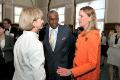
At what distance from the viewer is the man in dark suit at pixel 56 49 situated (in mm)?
3318

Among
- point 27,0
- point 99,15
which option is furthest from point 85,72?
point 27,0

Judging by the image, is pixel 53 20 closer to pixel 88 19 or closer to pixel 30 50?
pixel 88 19

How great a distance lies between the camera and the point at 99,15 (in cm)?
1360

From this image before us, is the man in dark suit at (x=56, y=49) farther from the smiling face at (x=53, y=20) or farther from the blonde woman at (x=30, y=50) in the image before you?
the blonde woman at (x=30, y=50)

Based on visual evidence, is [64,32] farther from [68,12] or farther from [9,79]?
[68,12]

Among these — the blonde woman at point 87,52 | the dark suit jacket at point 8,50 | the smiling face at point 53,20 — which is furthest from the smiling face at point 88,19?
the dark suit jacket at point 8,50

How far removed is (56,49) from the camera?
3322 millimetres

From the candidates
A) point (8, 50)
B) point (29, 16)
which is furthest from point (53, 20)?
point (29, 16)

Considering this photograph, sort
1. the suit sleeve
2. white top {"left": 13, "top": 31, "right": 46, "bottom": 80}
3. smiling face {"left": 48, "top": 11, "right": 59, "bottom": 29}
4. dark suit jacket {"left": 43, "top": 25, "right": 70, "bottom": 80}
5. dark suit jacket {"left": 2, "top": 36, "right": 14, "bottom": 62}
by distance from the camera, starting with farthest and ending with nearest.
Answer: dark suit jacket {"left": 2, "top": 36, "right": 14, "bottom": 62} → smiling face {"left": 48, "top": 11, "right": 59, "bottom": 29} → dark suit jacket {"left": 43, "top": 25, "right": 70, "bottom": 80} → the suit sleeve → white top {"left": 13, "top": 31, "right": 46, "bottom": 80}

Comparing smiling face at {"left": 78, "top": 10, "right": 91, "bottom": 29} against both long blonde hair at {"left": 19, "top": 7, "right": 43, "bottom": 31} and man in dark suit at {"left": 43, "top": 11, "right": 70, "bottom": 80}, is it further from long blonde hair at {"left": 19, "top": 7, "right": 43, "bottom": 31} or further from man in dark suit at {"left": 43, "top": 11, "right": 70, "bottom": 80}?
man in dark suit at {"left": 43, "top": 11, "right": 70, "bottom": 80}

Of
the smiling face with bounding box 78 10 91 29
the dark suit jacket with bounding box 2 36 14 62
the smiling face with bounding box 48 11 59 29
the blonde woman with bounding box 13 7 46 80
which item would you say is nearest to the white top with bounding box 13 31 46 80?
the blonde woman with bounding box 13 7 46 80

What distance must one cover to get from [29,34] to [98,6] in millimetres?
12104

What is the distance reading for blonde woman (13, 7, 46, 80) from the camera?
191 centimetres

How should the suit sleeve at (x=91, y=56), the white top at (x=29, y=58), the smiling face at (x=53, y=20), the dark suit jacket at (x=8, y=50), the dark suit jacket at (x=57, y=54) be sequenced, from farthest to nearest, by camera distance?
the dark suit jacket at (x=8, y=50) < the smiling face at (x=53, y=20) < the dark suit jacket at (x=57, y=54) < the suit sleeve at (x=91, y=56) < the white top at (x=29, y=58)
